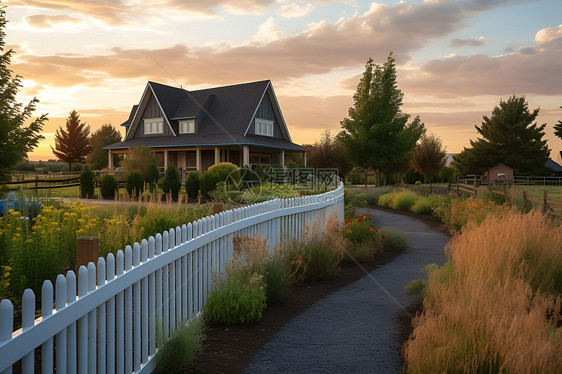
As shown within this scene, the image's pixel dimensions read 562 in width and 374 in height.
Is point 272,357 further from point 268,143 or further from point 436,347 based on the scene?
point 268,143

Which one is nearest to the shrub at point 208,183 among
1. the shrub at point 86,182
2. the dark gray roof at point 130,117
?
the shrub at point 86,182

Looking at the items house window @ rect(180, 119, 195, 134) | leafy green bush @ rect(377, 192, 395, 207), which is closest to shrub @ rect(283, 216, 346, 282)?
leafy green bush @ rect(377, 192, 395, 207)

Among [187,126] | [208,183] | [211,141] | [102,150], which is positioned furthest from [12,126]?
[102,150]

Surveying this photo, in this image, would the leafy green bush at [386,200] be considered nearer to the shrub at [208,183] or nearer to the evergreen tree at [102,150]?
the shrub at [208,183]

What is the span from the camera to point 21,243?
6.35 m

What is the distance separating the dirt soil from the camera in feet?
14.3

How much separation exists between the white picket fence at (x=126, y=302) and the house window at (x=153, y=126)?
31.4 m

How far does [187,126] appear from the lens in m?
36.3

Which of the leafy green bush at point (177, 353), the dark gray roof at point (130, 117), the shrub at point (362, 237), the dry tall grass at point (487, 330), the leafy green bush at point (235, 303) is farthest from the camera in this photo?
the dark gray roof at point (130, 117)

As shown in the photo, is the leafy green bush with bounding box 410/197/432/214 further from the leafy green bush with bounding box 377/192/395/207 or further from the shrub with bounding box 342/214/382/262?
the shrub with bounding box 342/214/382/262

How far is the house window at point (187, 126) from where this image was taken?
35938mm

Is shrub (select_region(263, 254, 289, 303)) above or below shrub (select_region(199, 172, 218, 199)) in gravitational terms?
below

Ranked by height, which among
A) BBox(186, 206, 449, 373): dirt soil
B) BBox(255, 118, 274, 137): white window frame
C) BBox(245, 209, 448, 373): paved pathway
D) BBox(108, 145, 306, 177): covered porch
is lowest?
BBox(245, 209, 448, 373): paved pathway

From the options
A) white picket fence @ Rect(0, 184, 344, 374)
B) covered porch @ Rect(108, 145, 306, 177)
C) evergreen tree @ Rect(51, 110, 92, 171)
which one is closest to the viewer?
white picket fence @ Rect(0, 184, 344, 374)
